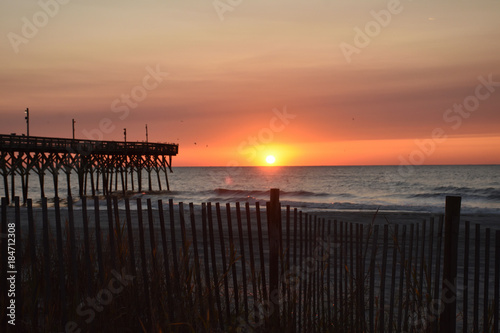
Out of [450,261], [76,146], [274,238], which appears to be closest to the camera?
[450,261]

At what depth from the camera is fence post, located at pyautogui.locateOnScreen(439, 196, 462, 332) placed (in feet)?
14.2

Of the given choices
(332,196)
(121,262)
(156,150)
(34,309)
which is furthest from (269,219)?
(332,196)

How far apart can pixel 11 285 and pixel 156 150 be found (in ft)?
145

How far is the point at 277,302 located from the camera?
5.31 metres

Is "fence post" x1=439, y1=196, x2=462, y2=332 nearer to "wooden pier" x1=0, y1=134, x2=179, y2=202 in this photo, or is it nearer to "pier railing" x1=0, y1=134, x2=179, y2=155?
"wooden pier" x1=0, y1=134, x2=179, y2=202

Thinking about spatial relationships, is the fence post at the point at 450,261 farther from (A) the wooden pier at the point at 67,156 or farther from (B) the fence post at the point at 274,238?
(A) the wooden pier at the point at 67,156

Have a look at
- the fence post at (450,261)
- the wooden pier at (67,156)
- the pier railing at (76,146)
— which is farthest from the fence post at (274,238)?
the pier railing at (76,146)

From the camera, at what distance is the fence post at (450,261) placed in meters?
4.32

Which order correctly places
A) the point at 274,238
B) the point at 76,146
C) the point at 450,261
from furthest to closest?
1. the point at 76,146
2. the point at 274,238
3. the point at 450,261

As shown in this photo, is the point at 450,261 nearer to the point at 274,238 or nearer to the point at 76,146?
the point at 274,238

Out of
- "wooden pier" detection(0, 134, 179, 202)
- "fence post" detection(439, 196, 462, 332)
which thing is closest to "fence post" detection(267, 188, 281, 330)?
"fence post" detection(439, 196, 462, 332)

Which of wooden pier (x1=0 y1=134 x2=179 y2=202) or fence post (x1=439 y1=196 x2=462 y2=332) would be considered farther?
wooden pier (x1=0 y1=134 x2=179 y2=202)

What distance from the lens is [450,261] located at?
4457 mm

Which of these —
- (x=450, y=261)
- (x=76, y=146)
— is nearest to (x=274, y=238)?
(x=450, y=261)
